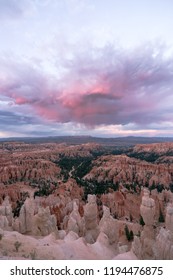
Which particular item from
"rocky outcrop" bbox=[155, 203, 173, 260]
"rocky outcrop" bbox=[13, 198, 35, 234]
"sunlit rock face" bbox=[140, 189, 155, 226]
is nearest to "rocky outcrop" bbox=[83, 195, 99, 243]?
"sunlit rock face" bbox=[140, 189, 155, 226]

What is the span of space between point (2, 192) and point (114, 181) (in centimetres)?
2414

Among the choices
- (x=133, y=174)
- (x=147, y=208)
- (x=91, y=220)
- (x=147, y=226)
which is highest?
(x=147, y=208)

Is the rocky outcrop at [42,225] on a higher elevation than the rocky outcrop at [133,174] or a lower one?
higher

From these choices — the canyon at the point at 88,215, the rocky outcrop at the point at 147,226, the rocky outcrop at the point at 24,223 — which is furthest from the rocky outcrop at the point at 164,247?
the rocky outcrop at the point at 24,223

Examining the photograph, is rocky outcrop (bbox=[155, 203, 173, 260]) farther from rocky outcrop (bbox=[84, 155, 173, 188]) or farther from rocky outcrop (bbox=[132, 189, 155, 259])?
rocky outcrop (bbox=[84, 155, 173, 188])

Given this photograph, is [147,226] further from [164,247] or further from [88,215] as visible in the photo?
[164,247]

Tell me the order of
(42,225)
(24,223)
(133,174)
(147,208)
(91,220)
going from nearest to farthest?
1. (24,223)
2. (147,208)
3. (42,225)
4. (91,220)
5. (133,174)

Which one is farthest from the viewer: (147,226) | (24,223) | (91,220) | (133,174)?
(133,174)

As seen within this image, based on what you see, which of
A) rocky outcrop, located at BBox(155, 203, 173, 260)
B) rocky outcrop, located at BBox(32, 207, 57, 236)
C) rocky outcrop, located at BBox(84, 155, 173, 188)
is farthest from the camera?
rocky outcrop, located at BBox(84, 155, 173, 188)

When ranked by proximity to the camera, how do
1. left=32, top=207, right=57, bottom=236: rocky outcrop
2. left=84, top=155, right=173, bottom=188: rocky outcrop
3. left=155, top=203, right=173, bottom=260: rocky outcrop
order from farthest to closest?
left=84, top=155, right=173, bottom=188: rocky outcrop
left=32, top=207, right=57, bottom=236: rocky outcrop
left=155, top=203, right=173, bottom=260: rocky outcrop

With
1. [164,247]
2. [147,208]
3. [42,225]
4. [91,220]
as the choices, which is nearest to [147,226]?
[147,208]

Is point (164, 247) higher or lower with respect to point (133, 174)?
higher

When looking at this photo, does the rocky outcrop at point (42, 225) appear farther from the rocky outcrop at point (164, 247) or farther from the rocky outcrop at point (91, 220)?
the rocky outcrop at point (164, 247)
